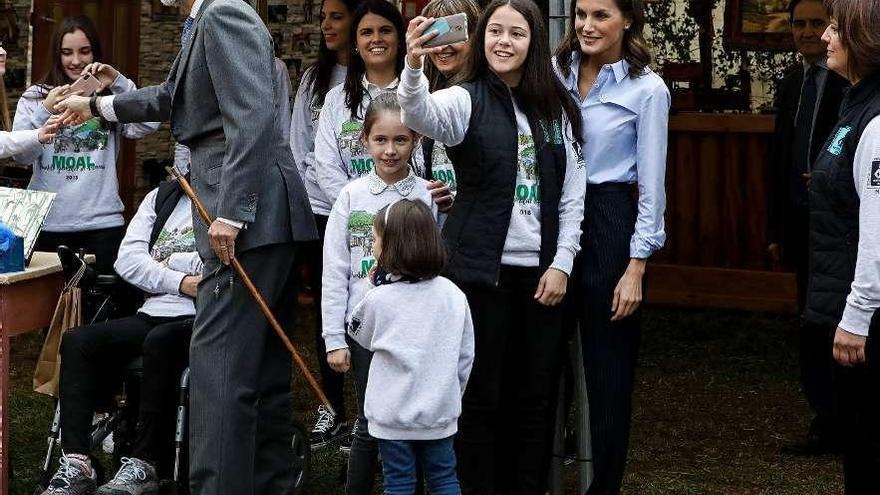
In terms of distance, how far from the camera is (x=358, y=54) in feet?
20.3

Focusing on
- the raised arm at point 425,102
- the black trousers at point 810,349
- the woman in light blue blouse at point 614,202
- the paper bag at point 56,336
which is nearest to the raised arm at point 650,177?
the woman in light blue blouse at point 614,202

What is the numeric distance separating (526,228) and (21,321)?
1.79 m

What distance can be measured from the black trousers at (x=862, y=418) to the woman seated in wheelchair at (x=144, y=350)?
92.6 inches

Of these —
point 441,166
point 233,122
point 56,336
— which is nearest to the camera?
point 233,122

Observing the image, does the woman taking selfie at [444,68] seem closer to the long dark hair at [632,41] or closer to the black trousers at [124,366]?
the long dark hair at [632,41]

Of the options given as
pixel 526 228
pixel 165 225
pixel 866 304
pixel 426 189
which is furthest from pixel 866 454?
pixel 165 225

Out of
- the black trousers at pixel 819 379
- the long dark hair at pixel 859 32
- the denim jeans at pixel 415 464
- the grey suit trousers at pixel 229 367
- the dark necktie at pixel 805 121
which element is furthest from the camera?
the dark necktie at pixel 805 121

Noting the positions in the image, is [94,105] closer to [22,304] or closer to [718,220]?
[22,304]

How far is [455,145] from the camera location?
4.89m

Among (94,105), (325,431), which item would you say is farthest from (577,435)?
(94,105)

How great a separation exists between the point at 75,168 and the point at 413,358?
242 cm

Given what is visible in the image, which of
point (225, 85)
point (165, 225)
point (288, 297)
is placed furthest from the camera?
point (165, 225)

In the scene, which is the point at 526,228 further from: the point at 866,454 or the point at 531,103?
the point at 866,454

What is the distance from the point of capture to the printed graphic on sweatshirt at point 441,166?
532 centimetres
